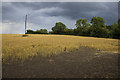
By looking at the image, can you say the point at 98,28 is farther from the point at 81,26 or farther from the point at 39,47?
the point at 39,47

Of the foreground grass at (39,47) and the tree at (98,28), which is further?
the tree at (98,28)

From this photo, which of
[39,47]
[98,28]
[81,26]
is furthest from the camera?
[81,26]

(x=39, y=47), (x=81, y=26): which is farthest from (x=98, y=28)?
(x=39, y=47)

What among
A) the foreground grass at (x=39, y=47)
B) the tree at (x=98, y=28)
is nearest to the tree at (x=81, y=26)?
the tree at (x=98, y=28)

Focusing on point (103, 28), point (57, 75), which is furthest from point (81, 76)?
point (103, 28)

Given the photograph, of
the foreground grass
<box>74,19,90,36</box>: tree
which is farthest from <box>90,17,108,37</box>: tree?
the foreground grass

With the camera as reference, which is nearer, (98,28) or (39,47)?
(39,47)

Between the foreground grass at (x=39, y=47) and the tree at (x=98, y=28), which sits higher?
the tree at (x=98, y=28)

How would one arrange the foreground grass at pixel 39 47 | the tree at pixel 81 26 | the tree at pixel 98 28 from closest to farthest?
the foreground grass at pixel 39 47, the tree at pixel 98 28, the tree at pixel 81 26

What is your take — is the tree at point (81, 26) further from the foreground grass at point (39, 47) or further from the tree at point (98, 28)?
the foreground grass at point (39, 47)

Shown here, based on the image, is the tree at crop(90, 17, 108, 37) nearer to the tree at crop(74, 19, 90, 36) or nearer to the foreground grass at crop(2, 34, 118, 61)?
the tree at crop(74, 19, 90, 36)

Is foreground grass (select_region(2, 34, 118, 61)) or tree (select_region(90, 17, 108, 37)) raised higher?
tree (select_region(90, 17, 108, 37))

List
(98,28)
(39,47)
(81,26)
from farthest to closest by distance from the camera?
(81,26) < (98,28) < (39,47)

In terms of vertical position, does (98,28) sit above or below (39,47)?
above
